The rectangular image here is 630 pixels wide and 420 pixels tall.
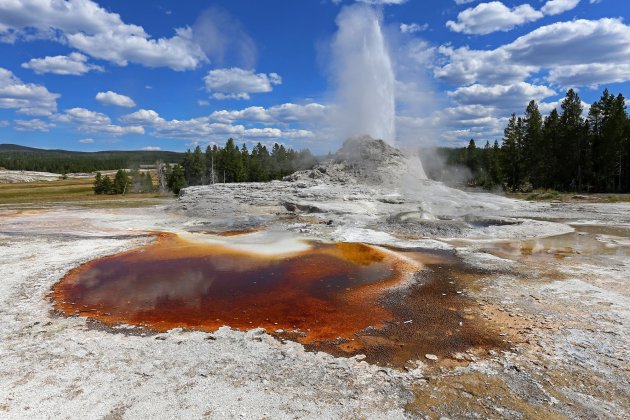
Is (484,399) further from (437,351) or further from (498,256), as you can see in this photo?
(498,256)

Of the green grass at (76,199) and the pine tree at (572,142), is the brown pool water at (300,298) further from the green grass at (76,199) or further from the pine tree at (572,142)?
the pine tree at (572,142)

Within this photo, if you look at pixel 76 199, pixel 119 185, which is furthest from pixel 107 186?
pixel 76 199

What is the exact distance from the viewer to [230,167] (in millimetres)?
71938

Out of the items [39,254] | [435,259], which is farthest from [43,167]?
[435,259]

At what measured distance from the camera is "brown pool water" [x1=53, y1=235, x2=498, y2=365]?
28.9ft

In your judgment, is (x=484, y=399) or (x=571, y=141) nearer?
(x=484, y=399)

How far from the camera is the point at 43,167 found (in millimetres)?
155750

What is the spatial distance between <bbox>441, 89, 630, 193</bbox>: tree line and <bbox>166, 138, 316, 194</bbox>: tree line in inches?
1307

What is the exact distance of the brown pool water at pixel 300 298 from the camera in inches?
347

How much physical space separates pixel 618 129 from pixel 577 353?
51.1 m

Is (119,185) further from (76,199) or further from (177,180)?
(76,199)

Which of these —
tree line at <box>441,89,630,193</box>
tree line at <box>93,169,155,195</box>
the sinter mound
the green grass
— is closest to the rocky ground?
the sinter mound

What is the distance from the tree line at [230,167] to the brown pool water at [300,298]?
172 feet

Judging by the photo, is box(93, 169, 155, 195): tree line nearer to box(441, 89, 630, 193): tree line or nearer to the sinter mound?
the sinter mound
